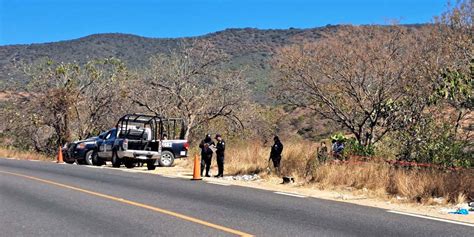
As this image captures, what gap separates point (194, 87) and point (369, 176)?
17376 mm

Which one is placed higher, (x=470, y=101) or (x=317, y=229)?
(x=470, y=101)

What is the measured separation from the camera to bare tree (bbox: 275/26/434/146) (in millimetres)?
18891

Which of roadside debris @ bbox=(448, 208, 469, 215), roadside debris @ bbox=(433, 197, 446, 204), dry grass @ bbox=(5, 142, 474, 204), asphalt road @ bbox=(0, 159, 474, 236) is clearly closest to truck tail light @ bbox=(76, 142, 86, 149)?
dry grass @ bbox=(5, 142, 474, 204)

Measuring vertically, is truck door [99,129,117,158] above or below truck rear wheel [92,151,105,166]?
above

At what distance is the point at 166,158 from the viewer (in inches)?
955

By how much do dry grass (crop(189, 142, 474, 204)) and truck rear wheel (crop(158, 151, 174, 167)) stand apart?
13.4ft

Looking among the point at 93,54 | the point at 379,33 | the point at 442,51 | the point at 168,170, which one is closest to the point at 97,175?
the point at 168,170

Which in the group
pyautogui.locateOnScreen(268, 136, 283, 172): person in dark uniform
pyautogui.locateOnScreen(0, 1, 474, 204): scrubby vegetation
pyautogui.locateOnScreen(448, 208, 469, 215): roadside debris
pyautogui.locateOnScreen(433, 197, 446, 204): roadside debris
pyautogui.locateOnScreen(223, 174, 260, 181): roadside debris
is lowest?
pyautogui.locateOnScreen(448, 208, 469, 215): roadside debris

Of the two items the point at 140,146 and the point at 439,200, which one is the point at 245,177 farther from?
the point at 439,200

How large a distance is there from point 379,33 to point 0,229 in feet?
49.4

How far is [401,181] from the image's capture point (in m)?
13.2

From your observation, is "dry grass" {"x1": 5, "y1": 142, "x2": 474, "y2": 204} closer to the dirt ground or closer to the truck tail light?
the dirt ground

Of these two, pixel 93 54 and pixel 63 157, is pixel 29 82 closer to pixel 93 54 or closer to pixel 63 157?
pixel 63 157

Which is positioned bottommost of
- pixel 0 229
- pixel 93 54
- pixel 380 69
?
pixel 0 229
